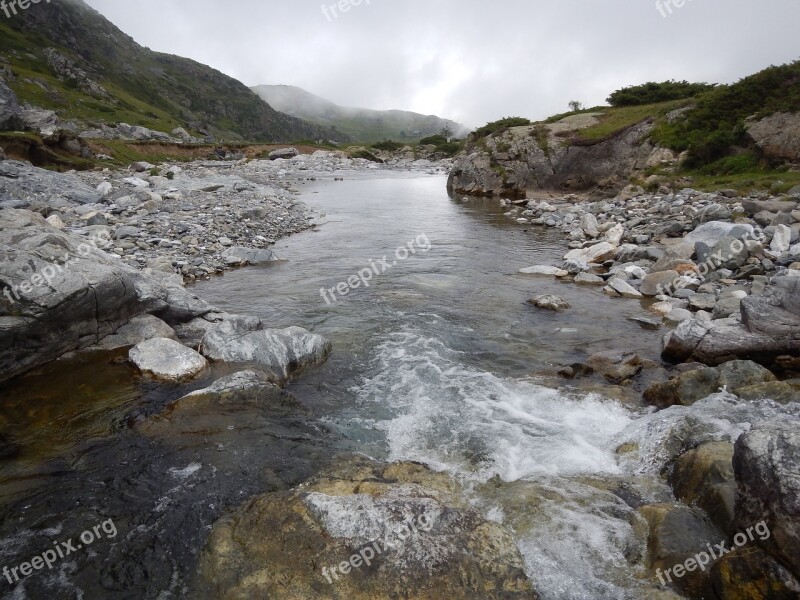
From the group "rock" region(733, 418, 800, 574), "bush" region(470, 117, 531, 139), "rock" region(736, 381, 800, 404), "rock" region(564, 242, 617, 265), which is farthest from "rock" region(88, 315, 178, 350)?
"bush" region(470, 117, 531, 139)

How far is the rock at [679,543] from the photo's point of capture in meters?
4.79

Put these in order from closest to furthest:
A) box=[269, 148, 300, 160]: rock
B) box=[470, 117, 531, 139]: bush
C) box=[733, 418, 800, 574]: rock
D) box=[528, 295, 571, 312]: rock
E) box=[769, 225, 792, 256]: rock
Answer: box=[733, 418, 800, 574]: rock
box=[528, 295, 571, 312]: rock
box=[769, 225, 792, 256]: rock
box=[470, 117, 531, 139]: bush
box=[269, 148, 300, 160]: rock

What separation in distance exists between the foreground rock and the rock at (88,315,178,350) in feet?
20.1

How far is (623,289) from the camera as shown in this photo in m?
16.3

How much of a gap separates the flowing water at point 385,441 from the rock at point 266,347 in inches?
17.3

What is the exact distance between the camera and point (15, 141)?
34312 mm

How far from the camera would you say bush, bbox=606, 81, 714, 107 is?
153 ft

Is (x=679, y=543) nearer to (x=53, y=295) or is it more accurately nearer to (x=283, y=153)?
(x=53, y=295)

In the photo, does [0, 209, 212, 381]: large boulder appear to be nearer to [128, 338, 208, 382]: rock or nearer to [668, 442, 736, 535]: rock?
[128, 338, 208, 382]: rock

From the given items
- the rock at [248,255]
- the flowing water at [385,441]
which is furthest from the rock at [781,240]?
the rock at [248,255]

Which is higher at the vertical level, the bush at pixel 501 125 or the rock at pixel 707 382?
the bush at pixel 501 125

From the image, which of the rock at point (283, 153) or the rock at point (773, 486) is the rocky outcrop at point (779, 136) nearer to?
the rock at point (773, 486)

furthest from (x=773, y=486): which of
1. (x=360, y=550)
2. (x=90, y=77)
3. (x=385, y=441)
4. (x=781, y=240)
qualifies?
(x=90, y=77)

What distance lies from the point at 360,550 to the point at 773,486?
4.47 m
